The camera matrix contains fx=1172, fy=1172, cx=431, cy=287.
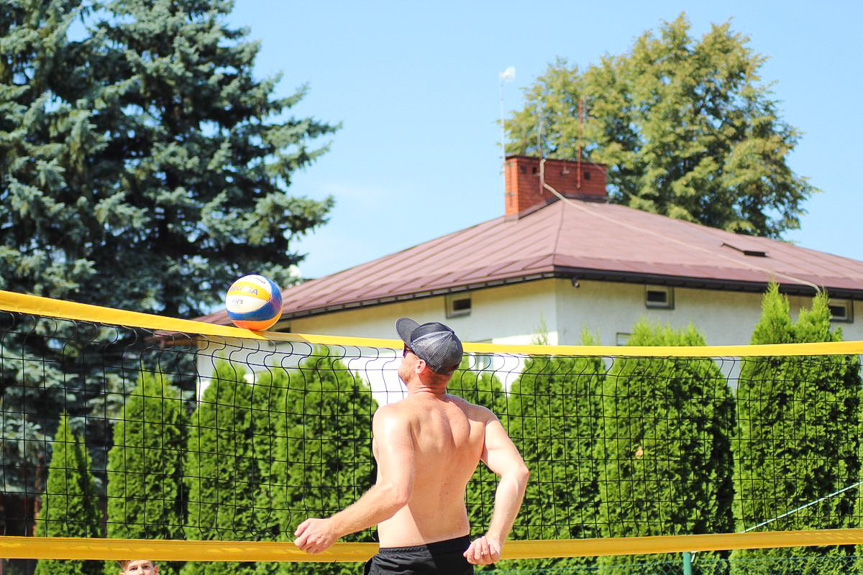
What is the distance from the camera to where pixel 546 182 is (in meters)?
22.3

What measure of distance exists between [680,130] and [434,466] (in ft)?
104

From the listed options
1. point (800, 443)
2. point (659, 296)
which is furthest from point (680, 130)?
point (800, 443)

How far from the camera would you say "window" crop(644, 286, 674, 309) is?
1720cm

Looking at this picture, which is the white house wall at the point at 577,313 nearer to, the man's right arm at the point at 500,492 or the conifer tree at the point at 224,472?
the conifer tree at the point at 224,472

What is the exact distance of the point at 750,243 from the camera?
70.9ft

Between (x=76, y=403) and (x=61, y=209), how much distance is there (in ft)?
13.1

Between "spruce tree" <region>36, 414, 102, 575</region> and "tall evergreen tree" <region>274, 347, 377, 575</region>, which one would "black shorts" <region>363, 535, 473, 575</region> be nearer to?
"tall evergreen tree" <region>274, 347, 377, 575</region>

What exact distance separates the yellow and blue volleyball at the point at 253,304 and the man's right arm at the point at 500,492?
4.99 ft

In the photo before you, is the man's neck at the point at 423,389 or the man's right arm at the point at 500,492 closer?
the man's right arm at the point at 500,492

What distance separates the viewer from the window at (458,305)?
700 inches

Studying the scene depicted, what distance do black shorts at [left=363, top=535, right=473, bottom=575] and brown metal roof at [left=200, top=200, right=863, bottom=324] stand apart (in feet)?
36.9

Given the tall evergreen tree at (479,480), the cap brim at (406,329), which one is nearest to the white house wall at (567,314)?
the tall evergreen tree at (479,480)

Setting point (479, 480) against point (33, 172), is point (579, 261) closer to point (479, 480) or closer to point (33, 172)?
point (479, 480)

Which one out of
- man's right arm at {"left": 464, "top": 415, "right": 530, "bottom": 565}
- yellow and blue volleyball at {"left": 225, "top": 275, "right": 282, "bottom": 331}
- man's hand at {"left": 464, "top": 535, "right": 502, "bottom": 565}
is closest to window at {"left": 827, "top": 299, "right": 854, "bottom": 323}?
yellow and blue volleyball at {"left": 225, "top": 275, "right": 282, "bottom": 331}
